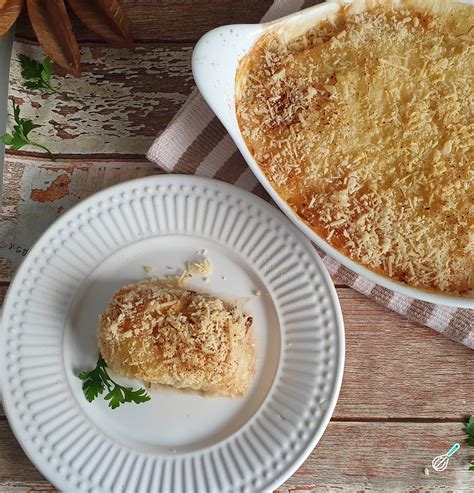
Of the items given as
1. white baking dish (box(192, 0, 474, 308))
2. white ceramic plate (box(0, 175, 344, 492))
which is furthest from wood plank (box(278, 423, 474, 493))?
white baking dish (box(192, 0, 474, 308))

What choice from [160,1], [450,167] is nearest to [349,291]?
[450,167]

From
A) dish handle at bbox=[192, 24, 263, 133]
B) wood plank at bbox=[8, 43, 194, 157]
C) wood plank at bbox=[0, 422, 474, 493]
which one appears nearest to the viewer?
dish handle at bbox=[192, 24, 263, 133]

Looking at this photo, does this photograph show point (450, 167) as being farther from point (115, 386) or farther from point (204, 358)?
point (115, 386)

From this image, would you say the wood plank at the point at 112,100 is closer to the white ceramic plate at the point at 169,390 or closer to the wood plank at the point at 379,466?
the white ceramic plate at the point at 169,390

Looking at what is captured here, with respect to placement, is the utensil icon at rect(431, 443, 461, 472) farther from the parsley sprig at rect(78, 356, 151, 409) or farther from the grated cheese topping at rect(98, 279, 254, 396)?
the parsley sprig at rect(78, 356, 151, 409)

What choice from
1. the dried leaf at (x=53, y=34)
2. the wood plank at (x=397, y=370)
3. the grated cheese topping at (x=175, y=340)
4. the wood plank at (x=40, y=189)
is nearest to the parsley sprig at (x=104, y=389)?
the grated cheese topping at (x=175, y=340)

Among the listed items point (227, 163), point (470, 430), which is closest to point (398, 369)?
point (470, 430)
